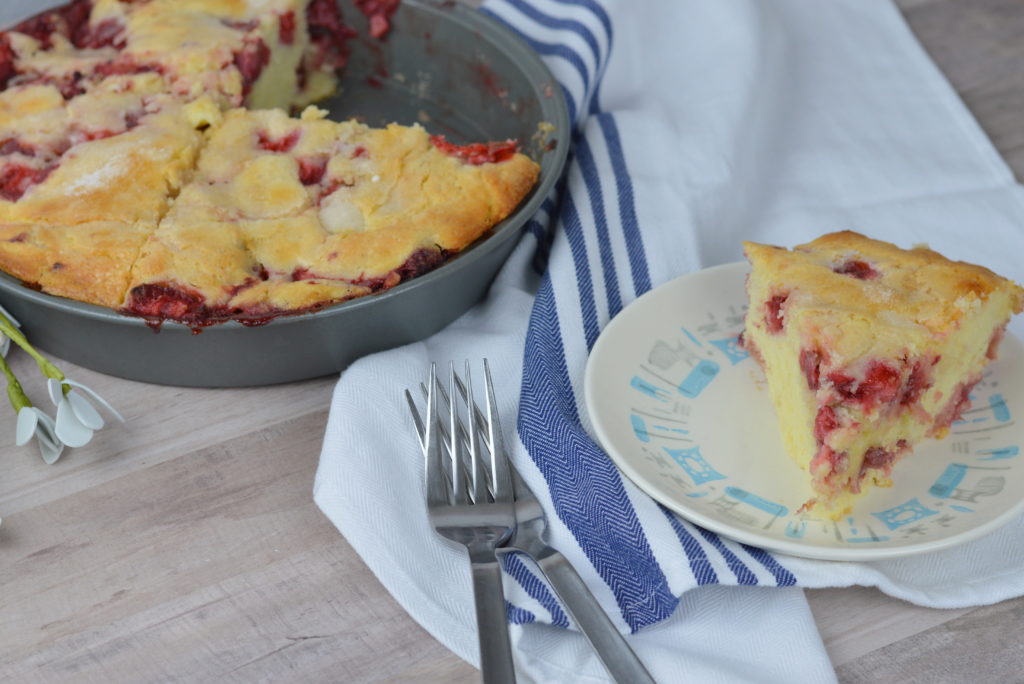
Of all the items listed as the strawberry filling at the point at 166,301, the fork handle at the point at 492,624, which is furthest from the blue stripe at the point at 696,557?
the strawberry filling at the point at 166,301

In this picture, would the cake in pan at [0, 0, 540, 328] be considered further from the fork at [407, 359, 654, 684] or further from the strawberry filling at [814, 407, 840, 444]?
the strawberry filling at [814, 407, 840, 444]

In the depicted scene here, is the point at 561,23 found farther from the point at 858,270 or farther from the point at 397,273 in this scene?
the point at 858,270

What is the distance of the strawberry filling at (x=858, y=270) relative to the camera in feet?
5.60

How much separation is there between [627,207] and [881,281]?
22.9 inches

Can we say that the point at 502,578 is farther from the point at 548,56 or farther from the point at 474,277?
the point at 548,56

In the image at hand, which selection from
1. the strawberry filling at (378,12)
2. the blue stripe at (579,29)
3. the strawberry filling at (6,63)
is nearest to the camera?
the strawberry filling at (6,63)

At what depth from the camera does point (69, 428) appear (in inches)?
66.7

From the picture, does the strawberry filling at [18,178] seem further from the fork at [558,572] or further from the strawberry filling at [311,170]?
the fork at [558,572]

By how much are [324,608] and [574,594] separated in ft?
1.19

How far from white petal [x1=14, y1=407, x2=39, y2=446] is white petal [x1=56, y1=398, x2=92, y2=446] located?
0.13 ft

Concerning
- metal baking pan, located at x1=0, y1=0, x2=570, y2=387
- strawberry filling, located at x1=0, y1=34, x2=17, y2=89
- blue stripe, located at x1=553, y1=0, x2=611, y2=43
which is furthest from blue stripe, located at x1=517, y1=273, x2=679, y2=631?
strawberry filling, located at x1=0, y1=34, x2=17, y2=89

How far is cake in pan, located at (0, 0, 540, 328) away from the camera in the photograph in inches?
71.6

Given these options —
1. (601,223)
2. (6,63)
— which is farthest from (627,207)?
A: (6,63)

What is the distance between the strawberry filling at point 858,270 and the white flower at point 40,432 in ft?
4.05
